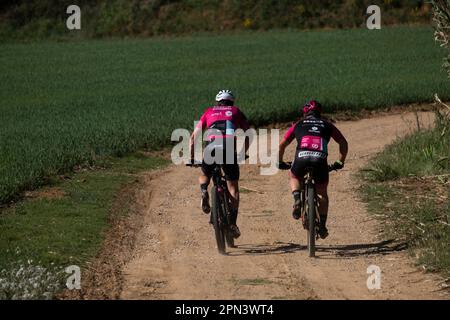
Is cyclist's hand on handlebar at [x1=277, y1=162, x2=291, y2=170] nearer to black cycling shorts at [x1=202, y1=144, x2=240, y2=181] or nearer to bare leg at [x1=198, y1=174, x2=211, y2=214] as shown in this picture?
black cycling shorts at [x1=202, y1=144, x2=240, y2=181]

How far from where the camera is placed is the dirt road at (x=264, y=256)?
422 inches

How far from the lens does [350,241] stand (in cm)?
1362

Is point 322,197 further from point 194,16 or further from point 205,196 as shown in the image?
point 194,16

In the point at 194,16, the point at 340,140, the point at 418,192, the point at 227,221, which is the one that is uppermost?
the point at 194,16

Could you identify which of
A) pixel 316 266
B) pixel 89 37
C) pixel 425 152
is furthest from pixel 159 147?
pixel 89 37

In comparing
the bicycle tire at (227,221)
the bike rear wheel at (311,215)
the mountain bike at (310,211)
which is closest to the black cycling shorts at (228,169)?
the bicycle tire at (227,221)

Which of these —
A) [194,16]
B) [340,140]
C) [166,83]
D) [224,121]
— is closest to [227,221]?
[224,121]

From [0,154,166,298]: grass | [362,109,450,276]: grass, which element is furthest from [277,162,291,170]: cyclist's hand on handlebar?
[0,154,166,298]: grass

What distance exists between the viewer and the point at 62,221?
1447 cm

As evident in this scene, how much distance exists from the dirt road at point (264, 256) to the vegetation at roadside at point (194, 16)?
149 ft

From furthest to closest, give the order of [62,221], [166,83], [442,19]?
1. [166,83]
2. [442,19]
3. [62,221]

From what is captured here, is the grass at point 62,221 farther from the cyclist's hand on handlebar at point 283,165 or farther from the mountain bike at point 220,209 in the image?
the cyclist's hand on handlebar at point 283,165

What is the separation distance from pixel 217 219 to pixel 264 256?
0.79 metres

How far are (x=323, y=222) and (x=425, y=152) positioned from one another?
5714 millimetres
